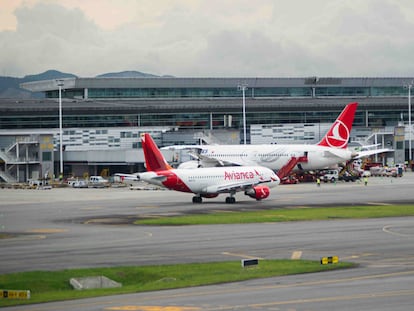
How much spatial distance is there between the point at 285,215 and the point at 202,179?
1833 centimetres

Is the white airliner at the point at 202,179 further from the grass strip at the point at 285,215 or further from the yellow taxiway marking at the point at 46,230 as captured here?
the yellow taxiway marking at the point at 46,230

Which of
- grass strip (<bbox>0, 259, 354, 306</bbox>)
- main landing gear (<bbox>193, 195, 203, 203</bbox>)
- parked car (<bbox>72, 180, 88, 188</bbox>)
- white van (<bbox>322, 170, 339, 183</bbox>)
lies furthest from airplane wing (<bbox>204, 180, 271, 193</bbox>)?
grass strip (<bbox>0, 259, 354, 306</bbox>)

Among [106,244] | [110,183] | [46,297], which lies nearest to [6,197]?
[110,183]

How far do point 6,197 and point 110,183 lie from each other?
26.8 m

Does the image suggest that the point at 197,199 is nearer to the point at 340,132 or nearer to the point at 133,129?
the point at 340,132

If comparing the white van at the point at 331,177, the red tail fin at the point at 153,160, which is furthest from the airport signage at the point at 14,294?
the white van at the point at 331,177

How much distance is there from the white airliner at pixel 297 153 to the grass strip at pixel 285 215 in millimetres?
48003

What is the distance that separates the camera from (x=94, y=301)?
124 ft

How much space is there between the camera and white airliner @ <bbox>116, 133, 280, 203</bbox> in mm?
93750

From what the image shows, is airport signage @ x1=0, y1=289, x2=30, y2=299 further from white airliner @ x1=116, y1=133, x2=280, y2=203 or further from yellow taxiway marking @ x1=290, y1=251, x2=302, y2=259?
white airliner @ x1=116, y1=133, x2=280, y2=203

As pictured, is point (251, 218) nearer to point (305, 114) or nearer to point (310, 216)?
point (310, 216)

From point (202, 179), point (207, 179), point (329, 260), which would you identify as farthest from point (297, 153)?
point (329, 260)

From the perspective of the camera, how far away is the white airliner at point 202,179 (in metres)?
93.8

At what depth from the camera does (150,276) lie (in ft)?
149
